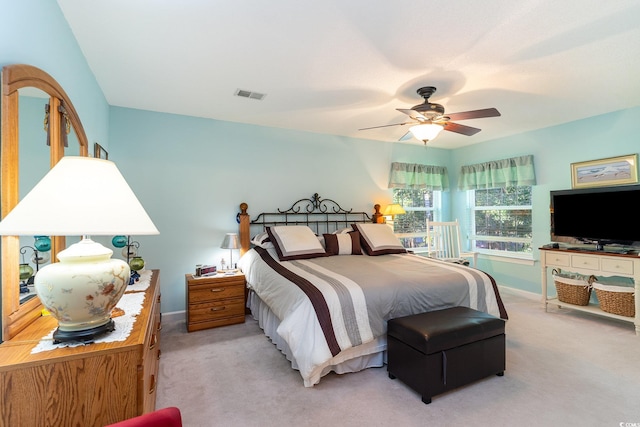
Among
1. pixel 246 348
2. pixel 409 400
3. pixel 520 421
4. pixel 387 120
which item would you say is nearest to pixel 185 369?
pixel 246 348

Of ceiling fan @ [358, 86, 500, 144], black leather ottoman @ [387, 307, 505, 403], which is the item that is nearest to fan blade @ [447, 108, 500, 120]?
ceiling fan @ [358, 86, 500, 144]

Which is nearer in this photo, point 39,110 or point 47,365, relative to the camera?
point 47,365

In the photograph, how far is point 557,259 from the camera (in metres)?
3.65

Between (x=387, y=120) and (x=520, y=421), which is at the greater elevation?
(x=387, y=120)

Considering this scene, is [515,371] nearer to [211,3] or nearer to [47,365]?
[47,365]

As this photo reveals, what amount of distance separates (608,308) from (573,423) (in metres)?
2.18

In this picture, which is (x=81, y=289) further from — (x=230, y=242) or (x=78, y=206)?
(x=230, y=242)

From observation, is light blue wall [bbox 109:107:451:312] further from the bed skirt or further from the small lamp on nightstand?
the bed skirt

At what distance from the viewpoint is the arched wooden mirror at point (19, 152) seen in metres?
1.10

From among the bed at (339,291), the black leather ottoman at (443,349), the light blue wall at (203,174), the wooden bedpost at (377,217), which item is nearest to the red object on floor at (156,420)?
the bed at (339,291)

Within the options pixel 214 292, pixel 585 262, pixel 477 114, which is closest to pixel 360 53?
pixel 477 114

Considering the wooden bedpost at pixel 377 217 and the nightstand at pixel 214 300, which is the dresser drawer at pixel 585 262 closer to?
the wooden bedpost at pixel 377 217

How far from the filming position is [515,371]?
2326mm

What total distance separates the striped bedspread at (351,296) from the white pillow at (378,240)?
0.64 metres
